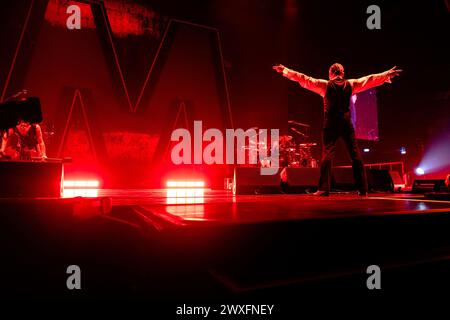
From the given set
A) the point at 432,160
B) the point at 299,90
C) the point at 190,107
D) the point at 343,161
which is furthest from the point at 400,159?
the point at 190,107

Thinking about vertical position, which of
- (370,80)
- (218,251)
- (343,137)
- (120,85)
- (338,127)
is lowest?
A: (218,251)

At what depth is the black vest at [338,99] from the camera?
129 inches

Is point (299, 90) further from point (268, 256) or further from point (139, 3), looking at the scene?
point (268, 256)

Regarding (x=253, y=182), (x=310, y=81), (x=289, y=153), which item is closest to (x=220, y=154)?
(x=289, y=153)

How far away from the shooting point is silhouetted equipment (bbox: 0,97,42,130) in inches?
96.2

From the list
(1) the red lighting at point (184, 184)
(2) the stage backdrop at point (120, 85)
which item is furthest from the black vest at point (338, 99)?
(1) the red lighting at point (184, 184)

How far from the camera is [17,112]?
2.49 metres

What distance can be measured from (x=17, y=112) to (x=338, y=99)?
10.8ft

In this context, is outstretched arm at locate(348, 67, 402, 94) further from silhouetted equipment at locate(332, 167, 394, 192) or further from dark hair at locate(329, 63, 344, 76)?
silhouetted equipment at locate(332, 167, 394, 192)

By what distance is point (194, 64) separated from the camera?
7320mm

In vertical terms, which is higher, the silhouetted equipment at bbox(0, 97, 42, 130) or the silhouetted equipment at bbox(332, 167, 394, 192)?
the silhouetted equipment at bbox(0, 97, 42, 130)

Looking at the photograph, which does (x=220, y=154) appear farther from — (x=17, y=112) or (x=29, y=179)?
(x=17, y=112)

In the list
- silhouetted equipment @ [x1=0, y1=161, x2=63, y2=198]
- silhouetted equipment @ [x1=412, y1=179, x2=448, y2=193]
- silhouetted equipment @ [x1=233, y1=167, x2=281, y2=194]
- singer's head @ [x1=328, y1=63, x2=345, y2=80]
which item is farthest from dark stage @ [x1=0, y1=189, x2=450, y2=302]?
silhouetted equipment @ [x1=412, y1=179, x2=448, y2=193]

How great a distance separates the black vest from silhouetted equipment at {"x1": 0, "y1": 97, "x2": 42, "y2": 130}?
3.09m
